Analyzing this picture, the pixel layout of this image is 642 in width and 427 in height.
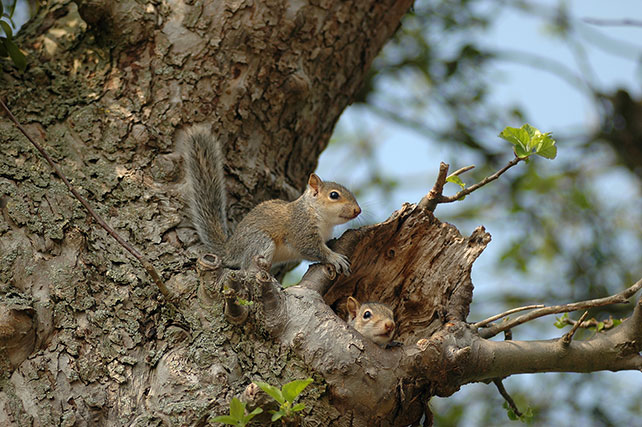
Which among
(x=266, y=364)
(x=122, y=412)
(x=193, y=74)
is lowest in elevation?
(x=122, y=412)

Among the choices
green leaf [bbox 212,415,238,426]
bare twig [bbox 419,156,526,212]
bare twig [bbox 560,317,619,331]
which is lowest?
green leaf [bbox 212,415,238,426]

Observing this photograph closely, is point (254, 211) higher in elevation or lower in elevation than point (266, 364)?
higher

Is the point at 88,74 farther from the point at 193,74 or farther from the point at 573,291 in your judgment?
the point at 573,291

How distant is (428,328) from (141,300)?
1132 millimetres

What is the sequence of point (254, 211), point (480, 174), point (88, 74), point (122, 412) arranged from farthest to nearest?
point (480, 174) → point (254, 211) → point (88, 74) → point (122, 412)

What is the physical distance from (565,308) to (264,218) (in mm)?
1498

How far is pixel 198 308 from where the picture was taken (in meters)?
2.38

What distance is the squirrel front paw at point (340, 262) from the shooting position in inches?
112

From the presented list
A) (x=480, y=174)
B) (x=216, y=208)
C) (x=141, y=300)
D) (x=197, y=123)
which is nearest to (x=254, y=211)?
(x=216, y=208)

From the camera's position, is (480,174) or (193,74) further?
(480,174)

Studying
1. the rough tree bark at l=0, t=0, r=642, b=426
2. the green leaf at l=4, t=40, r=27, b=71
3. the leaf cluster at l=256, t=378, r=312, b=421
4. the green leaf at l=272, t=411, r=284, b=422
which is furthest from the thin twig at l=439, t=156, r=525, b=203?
the green leaf at l=4, t=40, r=27, b=71

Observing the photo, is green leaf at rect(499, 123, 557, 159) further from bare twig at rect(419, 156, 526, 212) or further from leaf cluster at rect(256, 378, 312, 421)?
leaf cluster at rect(256, 378, 312, 421)

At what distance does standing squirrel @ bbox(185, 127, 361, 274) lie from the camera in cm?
291

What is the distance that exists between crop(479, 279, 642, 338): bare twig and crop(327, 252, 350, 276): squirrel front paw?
64 cm
